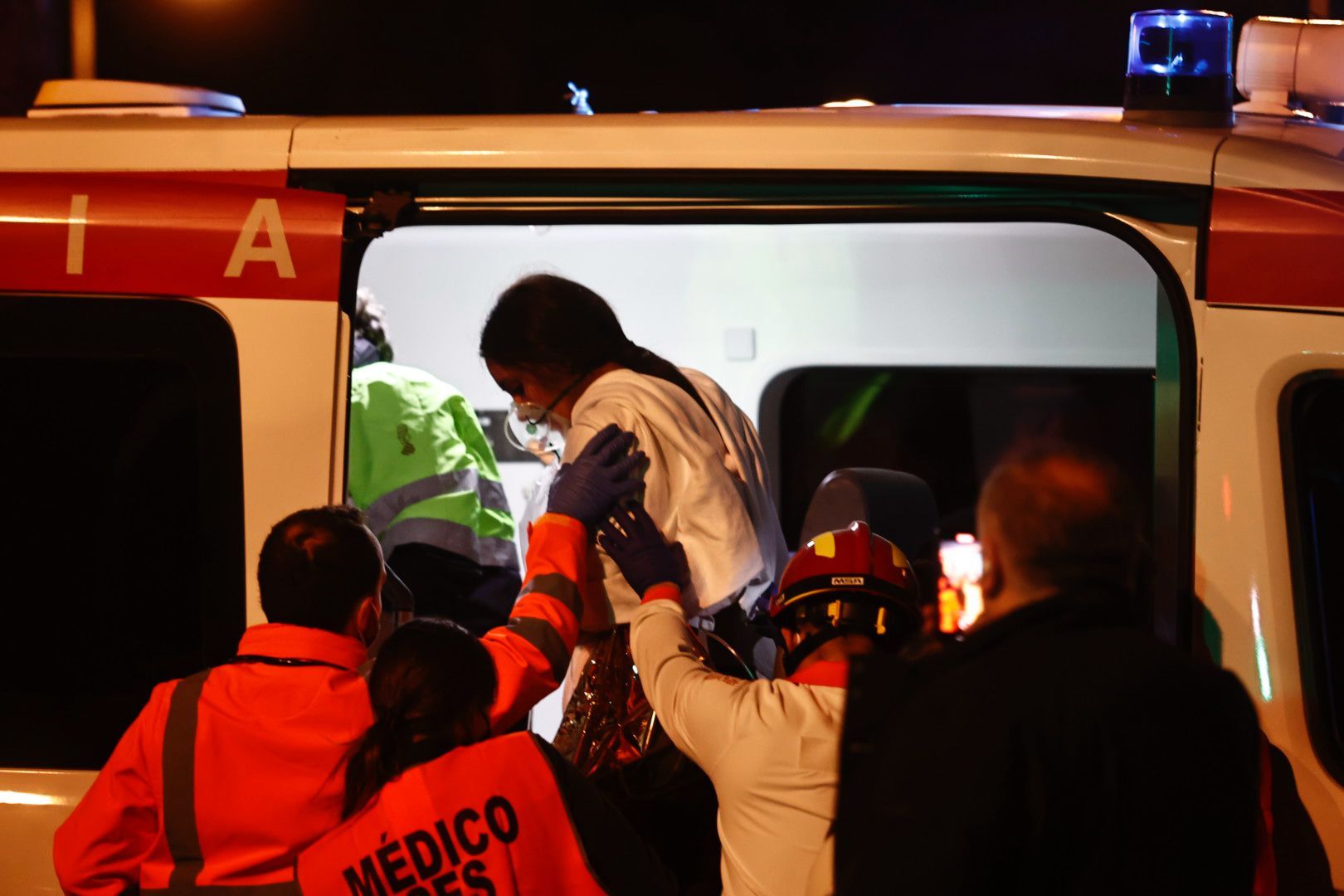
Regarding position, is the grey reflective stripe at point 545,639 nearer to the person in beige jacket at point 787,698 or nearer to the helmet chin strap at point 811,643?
the person in beige jacket at point 787,698

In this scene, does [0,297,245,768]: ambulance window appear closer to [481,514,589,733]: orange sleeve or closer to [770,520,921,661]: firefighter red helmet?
[481,514,589,733]: orange sleeve

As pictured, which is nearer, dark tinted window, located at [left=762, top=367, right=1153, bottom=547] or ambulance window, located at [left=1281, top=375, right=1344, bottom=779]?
ambulance window, located at [left=1281, top=375, right=1344, bottom=779]

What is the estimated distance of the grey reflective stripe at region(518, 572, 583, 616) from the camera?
2641 mm

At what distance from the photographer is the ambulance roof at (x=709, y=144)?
2.50 meters

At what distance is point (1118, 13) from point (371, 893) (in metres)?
10.3

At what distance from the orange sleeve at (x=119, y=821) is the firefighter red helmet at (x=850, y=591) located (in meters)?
1.01

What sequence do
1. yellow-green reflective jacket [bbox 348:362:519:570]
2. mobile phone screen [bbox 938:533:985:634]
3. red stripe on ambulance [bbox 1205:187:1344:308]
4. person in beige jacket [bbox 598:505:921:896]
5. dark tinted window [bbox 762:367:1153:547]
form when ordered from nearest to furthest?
person in beige jacket [bbox 598:505:921:896] < red stripe on ambulance [bbox 1205:187:1344:308] < mobile phone screen [bbox 938:533:985:634] < yellow-green reflective jacket [bbox 348:362:519:570] < dark tinted window [bbox 762:367:1153:547]

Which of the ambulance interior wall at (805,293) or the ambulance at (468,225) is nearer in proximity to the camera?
the ambulance at (468,225)

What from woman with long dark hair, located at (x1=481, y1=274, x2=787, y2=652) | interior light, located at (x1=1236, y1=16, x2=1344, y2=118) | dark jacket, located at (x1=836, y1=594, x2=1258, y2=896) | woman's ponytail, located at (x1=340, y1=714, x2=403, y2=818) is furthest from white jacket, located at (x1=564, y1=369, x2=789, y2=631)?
interior light, located at (x1=1236, y1=16, x2=1344, y2=118)

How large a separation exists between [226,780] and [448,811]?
1.17ft

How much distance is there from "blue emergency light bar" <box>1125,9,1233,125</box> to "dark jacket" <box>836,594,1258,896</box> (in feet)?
4.21

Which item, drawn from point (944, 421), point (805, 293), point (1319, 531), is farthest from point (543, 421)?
point (944, 421)

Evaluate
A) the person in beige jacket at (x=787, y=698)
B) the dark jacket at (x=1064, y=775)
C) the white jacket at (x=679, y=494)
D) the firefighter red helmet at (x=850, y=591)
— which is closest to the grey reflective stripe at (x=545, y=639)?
the person in beige jacket at (x=787, y=698)

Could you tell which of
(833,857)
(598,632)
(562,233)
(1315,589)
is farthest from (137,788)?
(562,233)
